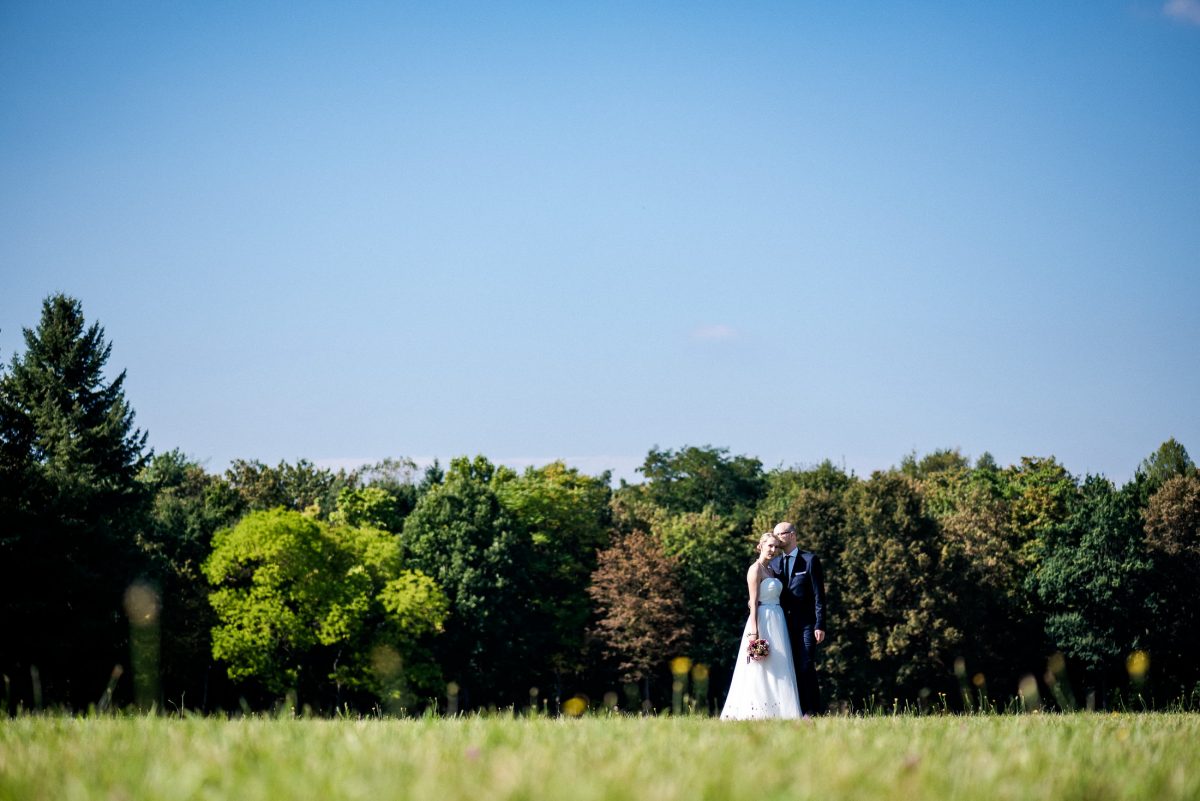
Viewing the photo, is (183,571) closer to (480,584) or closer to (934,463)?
(480,584)

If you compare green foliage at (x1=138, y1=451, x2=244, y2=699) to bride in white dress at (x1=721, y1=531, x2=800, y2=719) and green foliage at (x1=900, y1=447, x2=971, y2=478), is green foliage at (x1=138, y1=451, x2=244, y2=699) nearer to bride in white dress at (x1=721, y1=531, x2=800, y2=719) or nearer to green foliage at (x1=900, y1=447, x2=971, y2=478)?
bride in white dress at (x1=721, y1=531, x2=800, y2=719)

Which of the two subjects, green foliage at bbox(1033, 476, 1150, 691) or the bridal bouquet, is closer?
the bridal bouquet

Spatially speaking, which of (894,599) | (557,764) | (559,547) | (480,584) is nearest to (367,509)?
(559,547)

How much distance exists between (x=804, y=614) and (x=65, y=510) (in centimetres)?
3457

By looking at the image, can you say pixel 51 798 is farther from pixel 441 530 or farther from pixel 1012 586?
pixel 1012 586

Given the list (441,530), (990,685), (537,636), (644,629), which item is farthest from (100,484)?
(990,685)

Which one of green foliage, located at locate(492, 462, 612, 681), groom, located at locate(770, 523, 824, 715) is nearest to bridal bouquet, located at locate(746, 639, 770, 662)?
groom, located at locate(770, 523, 824, 715)

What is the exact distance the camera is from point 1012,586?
185ft

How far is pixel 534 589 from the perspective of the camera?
59094 millimetres

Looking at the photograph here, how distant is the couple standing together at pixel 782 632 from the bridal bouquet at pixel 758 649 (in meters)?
0.06

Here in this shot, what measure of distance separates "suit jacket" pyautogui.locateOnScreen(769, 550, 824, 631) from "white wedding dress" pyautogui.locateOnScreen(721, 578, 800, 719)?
0.47ft

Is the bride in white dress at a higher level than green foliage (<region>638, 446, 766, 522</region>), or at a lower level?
lower

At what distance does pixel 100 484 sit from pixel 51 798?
47.5m

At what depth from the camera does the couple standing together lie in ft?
49.4
